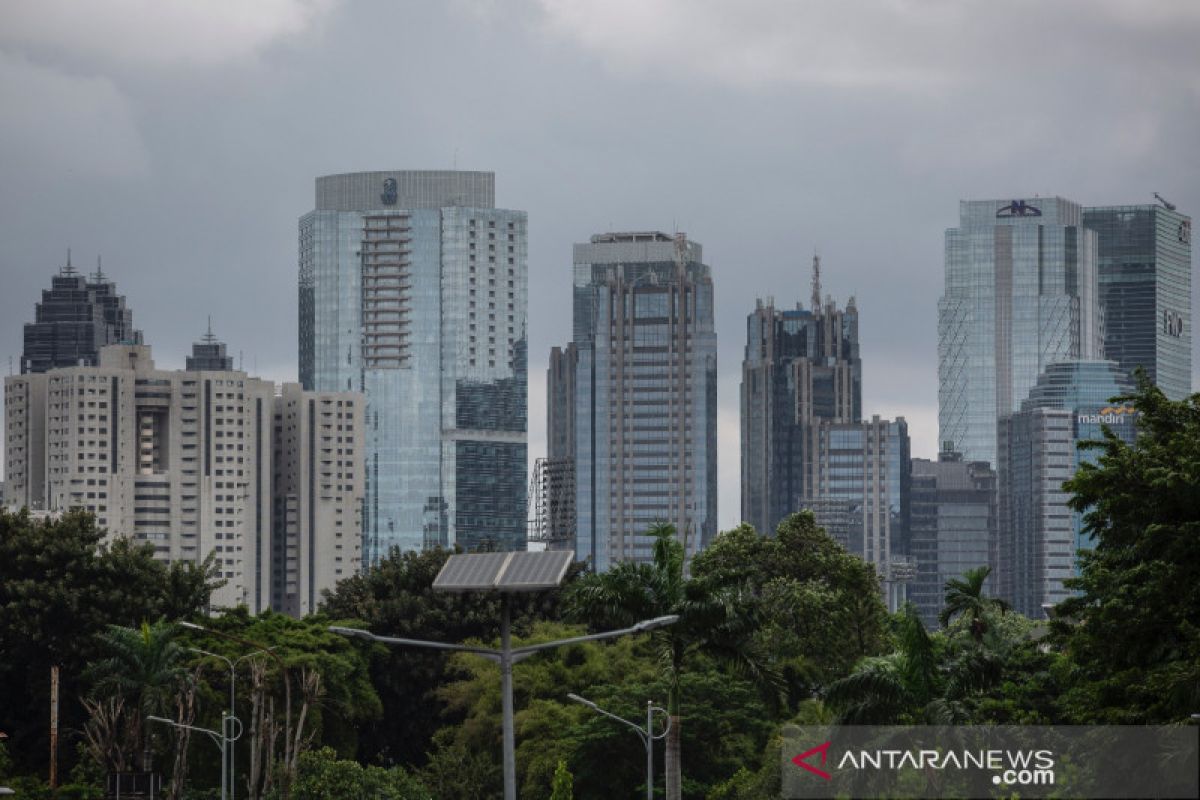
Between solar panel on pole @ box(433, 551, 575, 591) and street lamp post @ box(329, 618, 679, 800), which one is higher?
solar panel on pole @ box(433, 551, 575, 591)

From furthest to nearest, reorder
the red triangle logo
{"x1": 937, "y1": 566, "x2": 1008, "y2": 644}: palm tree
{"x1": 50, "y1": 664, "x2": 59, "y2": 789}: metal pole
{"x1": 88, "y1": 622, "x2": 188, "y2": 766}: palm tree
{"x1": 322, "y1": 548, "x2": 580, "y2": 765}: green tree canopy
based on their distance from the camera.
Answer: {"x1": 322, "y1": 548, "x2": 580, "y2": 765}: green tree canopy
{"x1": 50, "y1": 664, "x2": 59, "y2": 789}: metal pole
{"x1": 88, "y1": 622, "x2": 188, "y2": 766}: palm tree
{"x1": 937, "y1": 566, "x2": 1008, "y2": 644}: palm tree
the red triangle logo

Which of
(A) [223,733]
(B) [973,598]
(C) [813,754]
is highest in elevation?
(B) [973,598]

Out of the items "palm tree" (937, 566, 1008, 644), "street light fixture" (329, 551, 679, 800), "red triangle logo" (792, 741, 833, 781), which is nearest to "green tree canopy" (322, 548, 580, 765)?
"palm tree" (937, 566, 1008, 644)

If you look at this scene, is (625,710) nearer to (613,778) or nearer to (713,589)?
(613,778)

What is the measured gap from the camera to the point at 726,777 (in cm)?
8856

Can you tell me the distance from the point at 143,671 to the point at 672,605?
35.0 metres

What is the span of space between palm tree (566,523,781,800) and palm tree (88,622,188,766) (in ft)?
99.6

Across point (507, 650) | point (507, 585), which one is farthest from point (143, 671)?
point (507, 650)

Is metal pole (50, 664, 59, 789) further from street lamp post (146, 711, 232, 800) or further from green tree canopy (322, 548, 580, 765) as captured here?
green tree canopy (322, 548, 580, 765)

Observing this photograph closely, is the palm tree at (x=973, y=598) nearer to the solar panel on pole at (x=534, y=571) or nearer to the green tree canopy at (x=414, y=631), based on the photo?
the solar panel on pole at (x=534, y=571)

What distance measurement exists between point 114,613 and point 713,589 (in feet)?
153

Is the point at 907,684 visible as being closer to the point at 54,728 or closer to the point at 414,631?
the point at 54,728

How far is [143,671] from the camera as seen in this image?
9144cm

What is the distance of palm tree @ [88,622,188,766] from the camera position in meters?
89.8
